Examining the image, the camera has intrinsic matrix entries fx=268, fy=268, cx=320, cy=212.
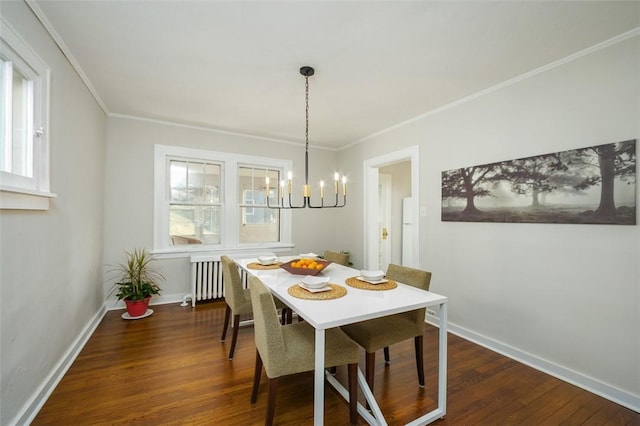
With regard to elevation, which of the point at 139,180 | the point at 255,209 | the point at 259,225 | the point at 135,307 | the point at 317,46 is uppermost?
the point at 317,46

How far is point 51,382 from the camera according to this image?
1899 millimetres

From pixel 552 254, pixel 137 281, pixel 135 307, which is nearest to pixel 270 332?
pixel 552 254

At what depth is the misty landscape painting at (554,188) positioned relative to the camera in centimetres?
189

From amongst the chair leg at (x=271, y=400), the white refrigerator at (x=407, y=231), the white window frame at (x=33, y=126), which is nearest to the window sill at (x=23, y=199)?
the white window frame at (x=33, y=126)

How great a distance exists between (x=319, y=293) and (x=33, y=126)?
7.05 ft

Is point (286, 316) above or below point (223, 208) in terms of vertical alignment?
below

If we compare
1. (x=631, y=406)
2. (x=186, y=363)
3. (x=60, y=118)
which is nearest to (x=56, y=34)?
(x=60, y=118)

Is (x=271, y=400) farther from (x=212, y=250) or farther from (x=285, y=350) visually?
(x=212, y=250)

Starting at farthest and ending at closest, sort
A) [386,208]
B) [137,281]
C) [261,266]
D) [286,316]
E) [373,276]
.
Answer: [386,208], [137,281], [286,316], [261,266], [373,276]

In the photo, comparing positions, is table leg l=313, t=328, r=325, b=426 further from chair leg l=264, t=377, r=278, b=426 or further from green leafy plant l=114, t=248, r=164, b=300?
green leafy plant l=114, t=248, r=164, b=300

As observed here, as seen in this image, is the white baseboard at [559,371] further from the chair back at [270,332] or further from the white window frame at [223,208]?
the white window frame at [223,208]

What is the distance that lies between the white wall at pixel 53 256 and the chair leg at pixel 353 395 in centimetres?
184

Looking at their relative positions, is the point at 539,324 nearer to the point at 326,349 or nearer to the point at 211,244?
the point at 326,349

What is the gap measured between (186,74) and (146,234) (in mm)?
2270
